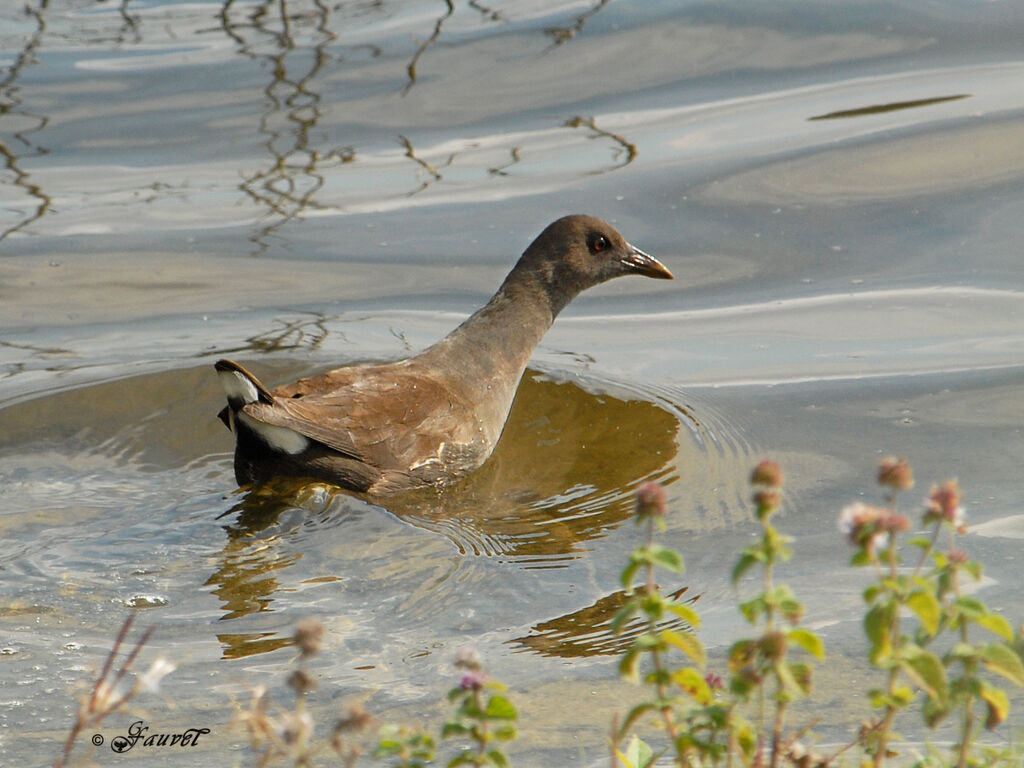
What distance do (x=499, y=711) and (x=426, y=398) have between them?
3482 millimetres

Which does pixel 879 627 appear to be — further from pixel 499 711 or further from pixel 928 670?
pixel 499 711

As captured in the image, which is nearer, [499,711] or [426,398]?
[499,711]

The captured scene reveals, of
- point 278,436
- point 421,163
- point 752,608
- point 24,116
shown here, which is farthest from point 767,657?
point 24,116

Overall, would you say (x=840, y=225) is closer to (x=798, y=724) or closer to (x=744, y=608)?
(x=798, y=724)

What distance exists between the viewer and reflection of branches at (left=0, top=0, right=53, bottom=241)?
806cm

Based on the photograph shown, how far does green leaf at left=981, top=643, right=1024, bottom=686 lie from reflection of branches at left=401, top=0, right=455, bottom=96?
26.2 ft

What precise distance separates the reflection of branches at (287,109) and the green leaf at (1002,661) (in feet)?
20.3

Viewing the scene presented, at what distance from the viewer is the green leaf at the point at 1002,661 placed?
201 centimetres

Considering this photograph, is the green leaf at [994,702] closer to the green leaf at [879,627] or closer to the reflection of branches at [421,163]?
the green leaf at [879,627]

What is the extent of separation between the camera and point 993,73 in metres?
9.16

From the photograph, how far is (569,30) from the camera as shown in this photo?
1006 centimetres

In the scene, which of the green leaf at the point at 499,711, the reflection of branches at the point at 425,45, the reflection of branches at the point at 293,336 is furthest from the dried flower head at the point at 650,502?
the reflection of branches at the point at 425,45

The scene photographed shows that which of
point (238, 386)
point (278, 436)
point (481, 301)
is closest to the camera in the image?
point (238, 386)

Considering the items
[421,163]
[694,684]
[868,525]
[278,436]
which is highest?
[421,163]
